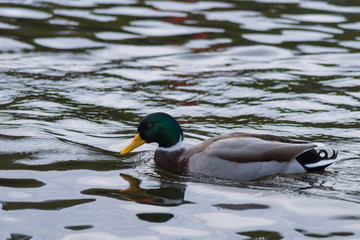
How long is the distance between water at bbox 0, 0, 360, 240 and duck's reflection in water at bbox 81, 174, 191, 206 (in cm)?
2

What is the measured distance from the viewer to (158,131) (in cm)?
732

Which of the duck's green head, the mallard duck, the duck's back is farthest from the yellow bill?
the duck's back

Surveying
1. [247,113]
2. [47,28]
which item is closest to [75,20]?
[47,28]

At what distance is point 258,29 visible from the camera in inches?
547

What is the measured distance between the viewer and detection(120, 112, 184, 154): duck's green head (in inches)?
287

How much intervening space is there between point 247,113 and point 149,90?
5.74 ft

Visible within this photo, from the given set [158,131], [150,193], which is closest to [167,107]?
[158,131]

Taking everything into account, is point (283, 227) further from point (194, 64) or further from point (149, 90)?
point (194, 64)

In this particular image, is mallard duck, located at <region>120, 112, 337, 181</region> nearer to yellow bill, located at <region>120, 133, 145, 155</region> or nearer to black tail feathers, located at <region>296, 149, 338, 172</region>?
black tail feathers, located at <region>296, 149, 338, 172</region>

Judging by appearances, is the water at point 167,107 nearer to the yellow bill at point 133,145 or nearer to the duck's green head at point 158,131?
the yellow bill at point 133,145

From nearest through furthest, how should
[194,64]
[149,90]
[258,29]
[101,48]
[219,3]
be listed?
[149,90]
[194,64]
[101,48]
[258,29]
[219,3]

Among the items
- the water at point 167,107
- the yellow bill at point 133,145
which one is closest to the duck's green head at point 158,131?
the yellow bill at point 133,145

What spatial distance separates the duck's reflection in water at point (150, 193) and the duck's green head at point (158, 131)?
0.71 m

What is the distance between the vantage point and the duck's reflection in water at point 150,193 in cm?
617
